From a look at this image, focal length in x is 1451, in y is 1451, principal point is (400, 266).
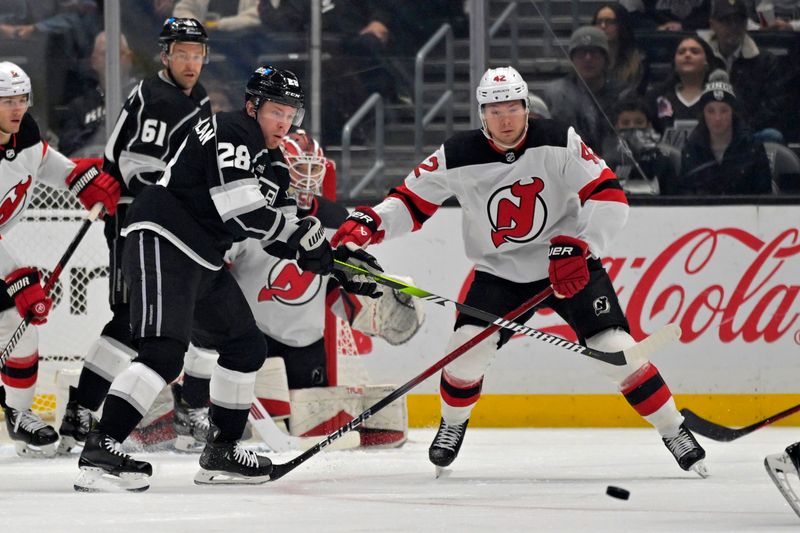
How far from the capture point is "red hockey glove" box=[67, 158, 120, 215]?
15.2 feet

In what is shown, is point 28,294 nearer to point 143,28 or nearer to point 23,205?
point 23,205

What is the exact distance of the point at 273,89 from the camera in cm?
376

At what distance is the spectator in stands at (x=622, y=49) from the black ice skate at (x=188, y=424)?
Result: 2.11m

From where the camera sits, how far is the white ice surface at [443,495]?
3.10m

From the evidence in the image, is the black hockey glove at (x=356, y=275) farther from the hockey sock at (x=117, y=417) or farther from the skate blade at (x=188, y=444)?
the skate blade at (x=188, y=444)

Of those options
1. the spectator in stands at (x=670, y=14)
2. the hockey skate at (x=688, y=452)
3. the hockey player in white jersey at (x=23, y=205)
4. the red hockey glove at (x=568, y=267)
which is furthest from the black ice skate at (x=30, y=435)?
the spectator in stands at (x=670, y=14)

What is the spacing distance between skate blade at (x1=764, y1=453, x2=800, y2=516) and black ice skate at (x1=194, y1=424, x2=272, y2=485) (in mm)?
1428

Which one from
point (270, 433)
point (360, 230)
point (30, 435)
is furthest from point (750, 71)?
point (30, 435)

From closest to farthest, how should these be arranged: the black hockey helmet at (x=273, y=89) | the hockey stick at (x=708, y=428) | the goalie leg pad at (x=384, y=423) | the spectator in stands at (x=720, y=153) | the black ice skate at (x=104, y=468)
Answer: the black ice skate at (x=104, y=468)
the black hockey helmet at (x=273, y=89)
the hockey stick at (x=708, y=428)
the goalie leg pad at (x=384, y=423)
the spectator in stands at (x=720, y=153)

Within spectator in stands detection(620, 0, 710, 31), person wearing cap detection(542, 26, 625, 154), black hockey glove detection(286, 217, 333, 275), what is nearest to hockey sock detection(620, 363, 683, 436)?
black hockey glove detection(286, 217, 333, 275)

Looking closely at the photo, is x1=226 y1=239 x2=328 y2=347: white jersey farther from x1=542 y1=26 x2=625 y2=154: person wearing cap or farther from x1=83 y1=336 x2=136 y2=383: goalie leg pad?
x1=542 y1=26 x2=625 y2=154: person wearing cap

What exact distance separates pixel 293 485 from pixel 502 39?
2449mm

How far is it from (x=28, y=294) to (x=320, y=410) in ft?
3.46

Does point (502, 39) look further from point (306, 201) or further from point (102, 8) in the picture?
point (102, 8)
